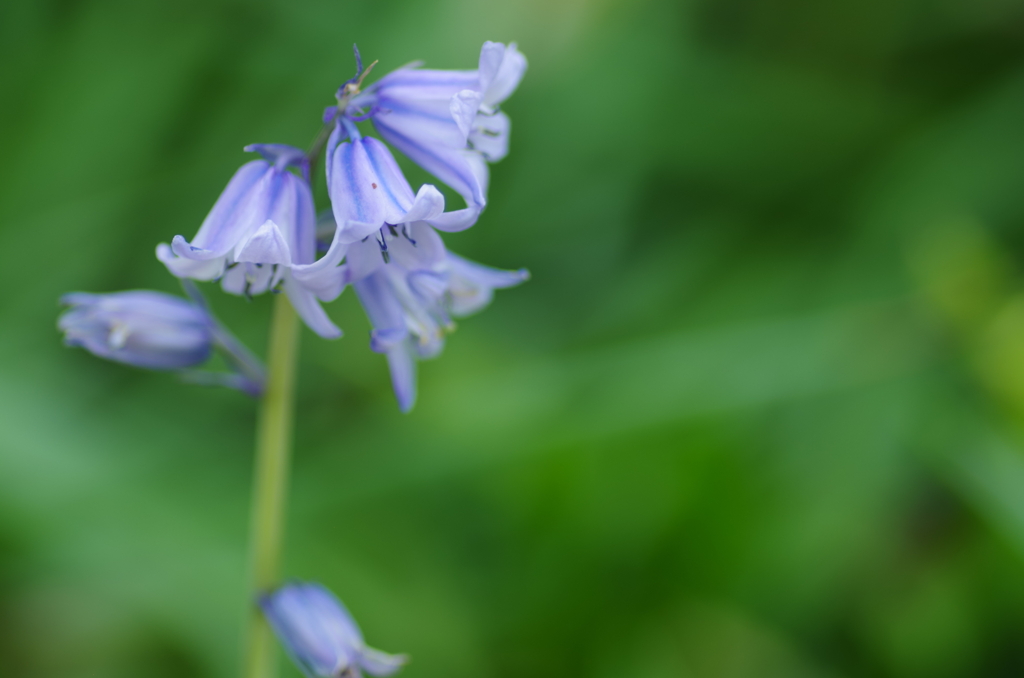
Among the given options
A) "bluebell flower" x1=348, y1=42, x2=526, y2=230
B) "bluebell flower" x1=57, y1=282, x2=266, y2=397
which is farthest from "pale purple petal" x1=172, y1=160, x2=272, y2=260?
"bluebell flower" x1=57, y1=282, x2=266, y2=397

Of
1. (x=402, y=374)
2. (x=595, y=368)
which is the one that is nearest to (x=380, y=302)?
(x=402, y=374)

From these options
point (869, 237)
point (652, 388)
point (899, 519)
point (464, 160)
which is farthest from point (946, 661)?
point (464, 160)

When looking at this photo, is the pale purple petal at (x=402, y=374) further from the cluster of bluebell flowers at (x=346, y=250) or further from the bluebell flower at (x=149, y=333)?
the bluebell flower at (x=149, y=333)

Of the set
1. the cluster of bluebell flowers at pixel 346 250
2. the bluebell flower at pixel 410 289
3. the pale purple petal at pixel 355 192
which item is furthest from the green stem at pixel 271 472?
the pale purple petal at pixel 355 192

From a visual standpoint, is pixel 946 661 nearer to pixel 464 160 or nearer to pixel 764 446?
pixel 764 446

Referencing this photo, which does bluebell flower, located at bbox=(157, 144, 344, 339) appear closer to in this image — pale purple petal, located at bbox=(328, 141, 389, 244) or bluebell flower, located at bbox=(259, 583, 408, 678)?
pale purple petal, located at bbox=(328, 141, 389, 244)

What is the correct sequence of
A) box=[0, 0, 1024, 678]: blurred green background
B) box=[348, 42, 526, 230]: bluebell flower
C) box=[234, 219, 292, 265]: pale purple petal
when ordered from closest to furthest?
box=[234, 219, 292, 265]: pale purple petal, box=[348, 42, 526, 230]: bluebell flower, box=[0, 0, 1024, 678]: blurred green background

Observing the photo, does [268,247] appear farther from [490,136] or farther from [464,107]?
[490,136]
